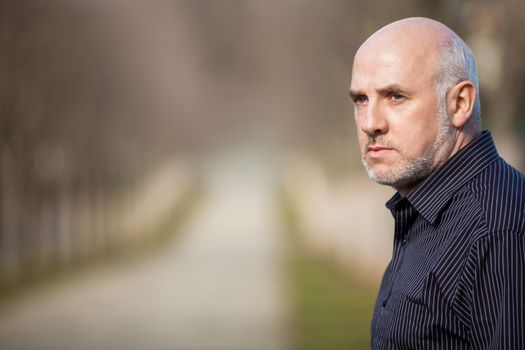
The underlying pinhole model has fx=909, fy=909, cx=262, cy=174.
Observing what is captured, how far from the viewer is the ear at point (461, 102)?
8.27 ft

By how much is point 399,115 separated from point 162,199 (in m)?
34.3

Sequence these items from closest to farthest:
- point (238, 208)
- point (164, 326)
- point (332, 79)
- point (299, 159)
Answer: point (164, 326), point (332, 79), point (238, 208), point (299, 159)

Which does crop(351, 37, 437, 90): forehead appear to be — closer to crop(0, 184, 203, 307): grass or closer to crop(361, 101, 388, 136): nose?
Answer: crop(361, 101, 388, 136): nose

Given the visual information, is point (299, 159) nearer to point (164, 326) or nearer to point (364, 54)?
point (164, 326)

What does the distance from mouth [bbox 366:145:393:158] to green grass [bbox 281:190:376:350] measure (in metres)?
6.67

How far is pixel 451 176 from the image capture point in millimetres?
2523

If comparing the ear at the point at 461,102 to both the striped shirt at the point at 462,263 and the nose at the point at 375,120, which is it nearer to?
the striped shirt at the point at 462,263

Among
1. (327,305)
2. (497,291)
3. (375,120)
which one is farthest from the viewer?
(327,305)

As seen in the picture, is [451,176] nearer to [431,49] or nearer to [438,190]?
[438,190]

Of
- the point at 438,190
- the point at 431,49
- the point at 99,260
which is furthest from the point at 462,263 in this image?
the point at 99,260

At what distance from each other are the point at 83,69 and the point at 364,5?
7.69m

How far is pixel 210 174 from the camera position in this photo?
61000 mm

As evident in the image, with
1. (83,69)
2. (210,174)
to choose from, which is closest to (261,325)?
(83,69)

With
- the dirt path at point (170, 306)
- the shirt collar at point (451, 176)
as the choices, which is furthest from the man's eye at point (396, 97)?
the dirt path at point (170, 306)
